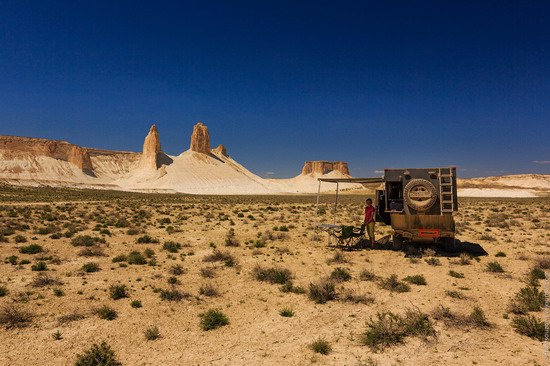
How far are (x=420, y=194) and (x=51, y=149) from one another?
151061mm

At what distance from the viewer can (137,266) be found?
1163cm

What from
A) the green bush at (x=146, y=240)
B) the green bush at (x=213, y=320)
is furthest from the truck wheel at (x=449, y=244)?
the green bush at (x=146, y=240)

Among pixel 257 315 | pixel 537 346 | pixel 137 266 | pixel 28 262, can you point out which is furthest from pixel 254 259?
pixel 537 346

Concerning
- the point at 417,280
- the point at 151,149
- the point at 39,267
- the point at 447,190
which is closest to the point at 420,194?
the point at 447,190

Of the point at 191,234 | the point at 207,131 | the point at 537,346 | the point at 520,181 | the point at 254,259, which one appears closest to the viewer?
the point at 537,346

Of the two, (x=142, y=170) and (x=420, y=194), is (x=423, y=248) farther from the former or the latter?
(x=142, y=170)

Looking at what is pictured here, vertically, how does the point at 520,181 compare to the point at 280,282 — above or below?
above

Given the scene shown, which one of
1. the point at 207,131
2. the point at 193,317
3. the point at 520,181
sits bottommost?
the point at 193,317

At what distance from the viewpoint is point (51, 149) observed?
131 m

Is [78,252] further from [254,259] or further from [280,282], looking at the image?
[280,282]

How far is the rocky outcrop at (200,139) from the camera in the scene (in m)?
160

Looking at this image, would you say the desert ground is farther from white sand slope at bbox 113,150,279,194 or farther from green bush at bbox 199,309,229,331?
white sand slope at bbox 113,150,279,194

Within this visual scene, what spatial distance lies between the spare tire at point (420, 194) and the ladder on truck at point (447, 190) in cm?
32

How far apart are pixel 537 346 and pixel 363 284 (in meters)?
4.21
